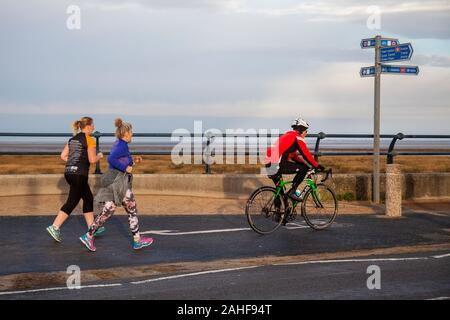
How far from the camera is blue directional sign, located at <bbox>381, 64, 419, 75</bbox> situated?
56.0 feet

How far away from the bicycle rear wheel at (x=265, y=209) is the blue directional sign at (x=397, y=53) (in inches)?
213

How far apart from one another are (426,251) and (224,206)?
6011 millimetres

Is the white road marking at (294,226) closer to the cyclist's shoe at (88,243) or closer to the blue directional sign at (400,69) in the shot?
the cyclist's shoe at (88,243)

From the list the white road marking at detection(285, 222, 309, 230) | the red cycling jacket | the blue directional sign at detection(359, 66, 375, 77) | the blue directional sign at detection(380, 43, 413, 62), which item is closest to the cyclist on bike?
the red cycling jacket

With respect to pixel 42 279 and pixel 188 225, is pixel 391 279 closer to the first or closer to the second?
pixel 42 279

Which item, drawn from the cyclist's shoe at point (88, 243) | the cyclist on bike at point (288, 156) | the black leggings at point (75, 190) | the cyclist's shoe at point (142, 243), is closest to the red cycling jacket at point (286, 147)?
the cyclist on bike at point (288, 156)

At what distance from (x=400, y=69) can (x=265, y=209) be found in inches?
238

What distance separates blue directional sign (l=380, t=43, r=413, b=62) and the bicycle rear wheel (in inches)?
213

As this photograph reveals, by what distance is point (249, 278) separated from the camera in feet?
30.3

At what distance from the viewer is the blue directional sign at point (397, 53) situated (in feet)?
54.4
